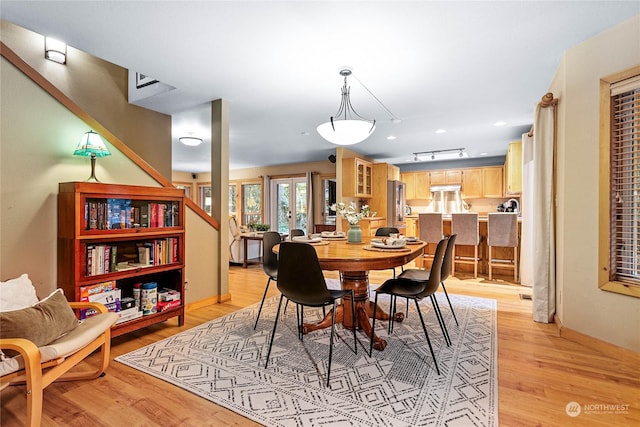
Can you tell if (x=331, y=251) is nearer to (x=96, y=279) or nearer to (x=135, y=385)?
(x=135, y=385)

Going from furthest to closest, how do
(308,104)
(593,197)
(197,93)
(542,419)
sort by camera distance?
(308,104), (197,93), (593,197), (542,419)

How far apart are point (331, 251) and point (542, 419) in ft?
5.08

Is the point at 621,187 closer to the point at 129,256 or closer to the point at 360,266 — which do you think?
the point at 360,266

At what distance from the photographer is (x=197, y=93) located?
11.6 ft

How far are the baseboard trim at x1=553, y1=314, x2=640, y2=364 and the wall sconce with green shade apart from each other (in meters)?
4.03

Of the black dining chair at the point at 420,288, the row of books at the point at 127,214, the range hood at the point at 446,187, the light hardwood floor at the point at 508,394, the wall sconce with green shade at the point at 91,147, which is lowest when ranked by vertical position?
the light hardwood floor at the point at 508,394

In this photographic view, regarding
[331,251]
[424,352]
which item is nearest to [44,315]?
[331,251]

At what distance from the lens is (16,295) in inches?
73.1

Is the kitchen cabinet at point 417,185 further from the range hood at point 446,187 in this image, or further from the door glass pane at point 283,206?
the door glass pane at point 283,206

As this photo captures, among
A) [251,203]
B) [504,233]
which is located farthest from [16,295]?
[251,203]

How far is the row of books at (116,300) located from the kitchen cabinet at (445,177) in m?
6.75

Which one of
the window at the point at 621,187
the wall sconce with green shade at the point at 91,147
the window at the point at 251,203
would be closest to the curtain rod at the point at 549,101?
the window at the point at 621,187

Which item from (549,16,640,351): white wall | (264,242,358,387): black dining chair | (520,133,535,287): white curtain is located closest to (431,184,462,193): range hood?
(520,133,535,287): white curtain

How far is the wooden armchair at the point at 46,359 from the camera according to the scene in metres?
1.45
